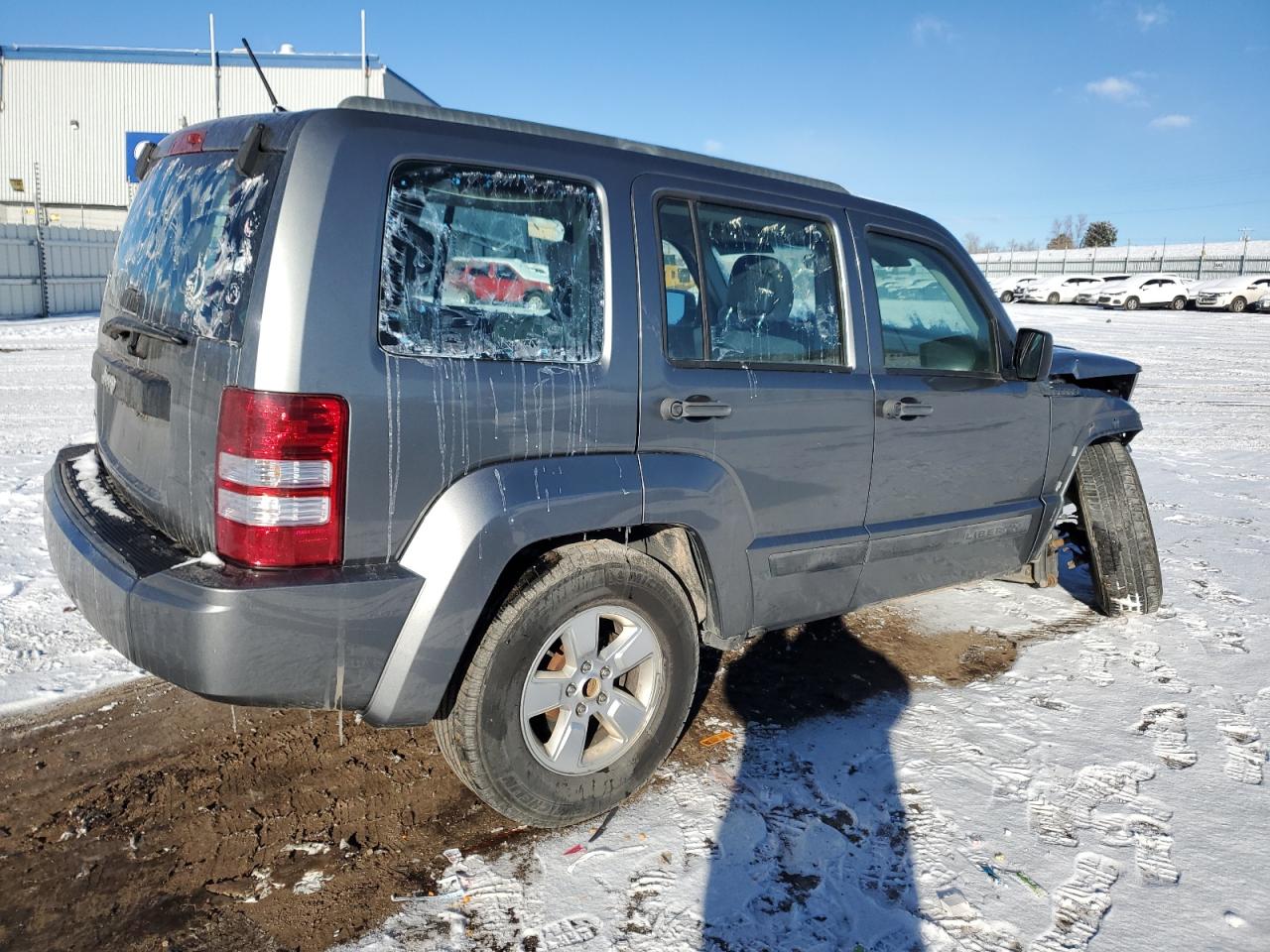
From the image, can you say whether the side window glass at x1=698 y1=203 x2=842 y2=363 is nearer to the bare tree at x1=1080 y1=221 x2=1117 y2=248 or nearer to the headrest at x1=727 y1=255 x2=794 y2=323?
the headrest at x1=727 y1=255 x2=794 y2=323

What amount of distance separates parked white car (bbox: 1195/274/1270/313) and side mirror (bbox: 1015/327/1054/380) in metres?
35.1

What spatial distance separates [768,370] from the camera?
312 centimetres

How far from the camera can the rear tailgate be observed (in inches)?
93.0

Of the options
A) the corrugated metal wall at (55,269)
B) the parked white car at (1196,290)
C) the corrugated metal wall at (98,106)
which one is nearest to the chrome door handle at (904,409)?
the corrugated metal wall at (55,269)

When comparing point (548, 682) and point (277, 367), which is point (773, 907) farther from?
point (277, 367)

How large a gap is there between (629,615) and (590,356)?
801 mm

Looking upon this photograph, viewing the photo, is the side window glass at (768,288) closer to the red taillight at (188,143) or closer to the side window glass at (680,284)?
the side window glass at (680,284)

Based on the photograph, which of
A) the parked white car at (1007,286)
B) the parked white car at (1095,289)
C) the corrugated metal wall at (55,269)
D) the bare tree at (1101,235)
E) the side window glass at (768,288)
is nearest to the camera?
the side window glass at (768,288)

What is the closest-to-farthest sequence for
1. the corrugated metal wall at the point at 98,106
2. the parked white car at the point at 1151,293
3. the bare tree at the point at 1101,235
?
the corrugated metal wall at the point at 98,106
the parked white car at the point at 1151,293
the bare tree at the point at 1101,235

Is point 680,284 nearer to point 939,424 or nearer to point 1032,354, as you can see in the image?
point 939,424

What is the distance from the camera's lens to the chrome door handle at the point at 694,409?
9.23ft

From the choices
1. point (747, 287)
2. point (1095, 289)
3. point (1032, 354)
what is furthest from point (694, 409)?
point (1095, 289)

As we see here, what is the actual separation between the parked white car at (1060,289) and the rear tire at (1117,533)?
125 ft

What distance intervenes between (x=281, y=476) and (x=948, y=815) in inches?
88.7
